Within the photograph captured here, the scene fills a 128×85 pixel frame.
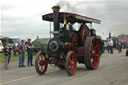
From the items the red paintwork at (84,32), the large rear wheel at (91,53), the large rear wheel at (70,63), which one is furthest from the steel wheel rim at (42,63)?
the red paintwork at (84,32)

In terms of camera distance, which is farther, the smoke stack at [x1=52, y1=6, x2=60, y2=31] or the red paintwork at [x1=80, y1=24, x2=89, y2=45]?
the red paintwork at [x1=80, y1=24, x2=89, y2=45]

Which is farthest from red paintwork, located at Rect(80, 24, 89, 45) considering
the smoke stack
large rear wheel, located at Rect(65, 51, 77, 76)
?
large rear wheel, located at Rect(65, 51, 77, 76)

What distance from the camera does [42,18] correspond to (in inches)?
392

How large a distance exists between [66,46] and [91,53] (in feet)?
5.20

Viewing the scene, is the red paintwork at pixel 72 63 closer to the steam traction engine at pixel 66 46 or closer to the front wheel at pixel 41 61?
the steam traction engine at pixel 66 46

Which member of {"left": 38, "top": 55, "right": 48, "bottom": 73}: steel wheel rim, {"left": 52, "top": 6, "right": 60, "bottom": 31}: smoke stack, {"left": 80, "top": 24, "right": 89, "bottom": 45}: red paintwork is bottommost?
{"left": 38, "top": 55, "right": 48, "bottom": 73}: steel wheel rim

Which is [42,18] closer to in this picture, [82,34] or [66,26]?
[66,26]

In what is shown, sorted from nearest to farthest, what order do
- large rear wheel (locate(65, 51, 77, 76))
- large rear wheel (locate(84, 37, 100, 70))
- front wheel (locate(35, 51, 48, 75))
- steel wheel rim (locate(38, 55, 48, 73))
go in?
large rear wheel (locate(65, 51, 77, 76))
front wheel (locate(35, 51, 48, 75))
steel wheel rim (locate(38, 55, 48, 73))
large rear wheel (locate(84, 37, 100, 70))

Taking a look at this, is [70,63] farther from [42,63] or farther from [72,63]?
→ [42,63]

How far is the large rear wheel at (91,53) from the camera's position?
9.37 metres

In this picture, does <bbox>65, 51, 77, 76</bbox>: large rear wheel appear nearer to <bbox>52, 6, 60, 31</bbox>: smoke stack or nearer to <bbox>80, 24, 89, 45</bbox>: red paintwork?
<bbox>52, 6, 60, 31</bbox>: smoke stack

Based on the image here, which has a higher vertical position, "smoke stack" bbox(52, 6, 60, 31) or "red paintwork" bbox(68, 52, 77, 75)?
"smoke stack" bbox(52, 6, 60, 31)

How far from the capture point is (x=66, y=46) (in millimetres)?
8812

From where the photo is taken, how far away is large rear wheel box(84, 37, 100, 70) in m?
9.37
